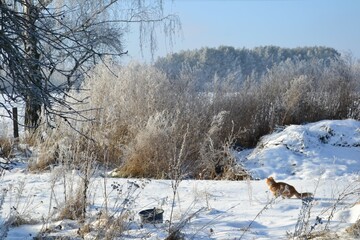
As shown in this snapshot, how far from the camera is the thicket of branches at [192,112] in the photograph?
8.78 m

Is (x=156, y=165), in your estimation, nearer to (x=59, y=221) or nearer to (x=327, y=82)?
(x=59, y=221)

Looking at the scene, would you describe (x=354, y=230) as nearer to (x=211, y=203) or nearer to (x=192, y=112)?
(x=211, y=203)

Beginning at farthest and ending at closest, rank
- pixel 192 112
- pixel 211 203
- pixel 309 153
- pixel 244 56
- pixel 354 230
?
pixel 244 56
pixel 192 112
pixel 309 153
pixel 211 203
pixel 354 230

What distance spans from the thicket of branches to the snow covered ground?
53 centimetres

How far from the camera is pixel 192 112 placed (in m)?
10.7

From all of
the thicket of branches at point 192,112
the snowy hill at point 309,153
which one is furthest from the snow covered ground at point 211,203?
the thicket of branches at point 192,112

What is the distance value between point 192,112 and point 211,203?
5108 millimetres

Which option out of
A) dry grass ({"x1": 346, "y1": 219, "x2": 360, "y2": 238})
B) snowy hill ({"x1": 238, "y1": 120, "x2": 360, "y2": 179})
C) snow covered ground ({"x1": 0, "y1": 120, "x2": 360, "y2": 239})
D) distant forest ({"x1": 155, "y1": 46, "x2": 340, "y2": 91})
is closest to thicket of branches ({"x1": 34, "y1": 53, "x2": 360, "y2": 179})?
snow covered ground ({"x1": 0, "y1": 120, "x2": 360, "y2": 239})

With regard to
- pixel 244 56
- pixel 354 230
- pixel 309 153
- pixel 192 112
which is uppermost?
pixel 244 56

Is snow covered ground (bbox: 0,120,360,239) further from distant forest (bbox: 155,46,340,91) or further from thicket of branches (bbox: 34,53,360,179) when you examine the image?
distant forest (bbox: 155,46,340,91)

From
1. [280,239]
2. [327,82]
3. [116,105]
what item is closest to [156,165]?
[116,105]

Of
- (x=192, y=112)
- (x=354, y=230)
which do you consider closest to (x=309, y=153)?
(x=192, y=112)

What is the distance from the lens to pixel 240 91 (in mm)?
13359

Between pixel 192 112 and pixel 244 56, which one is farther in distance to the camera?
pixel 244 56
